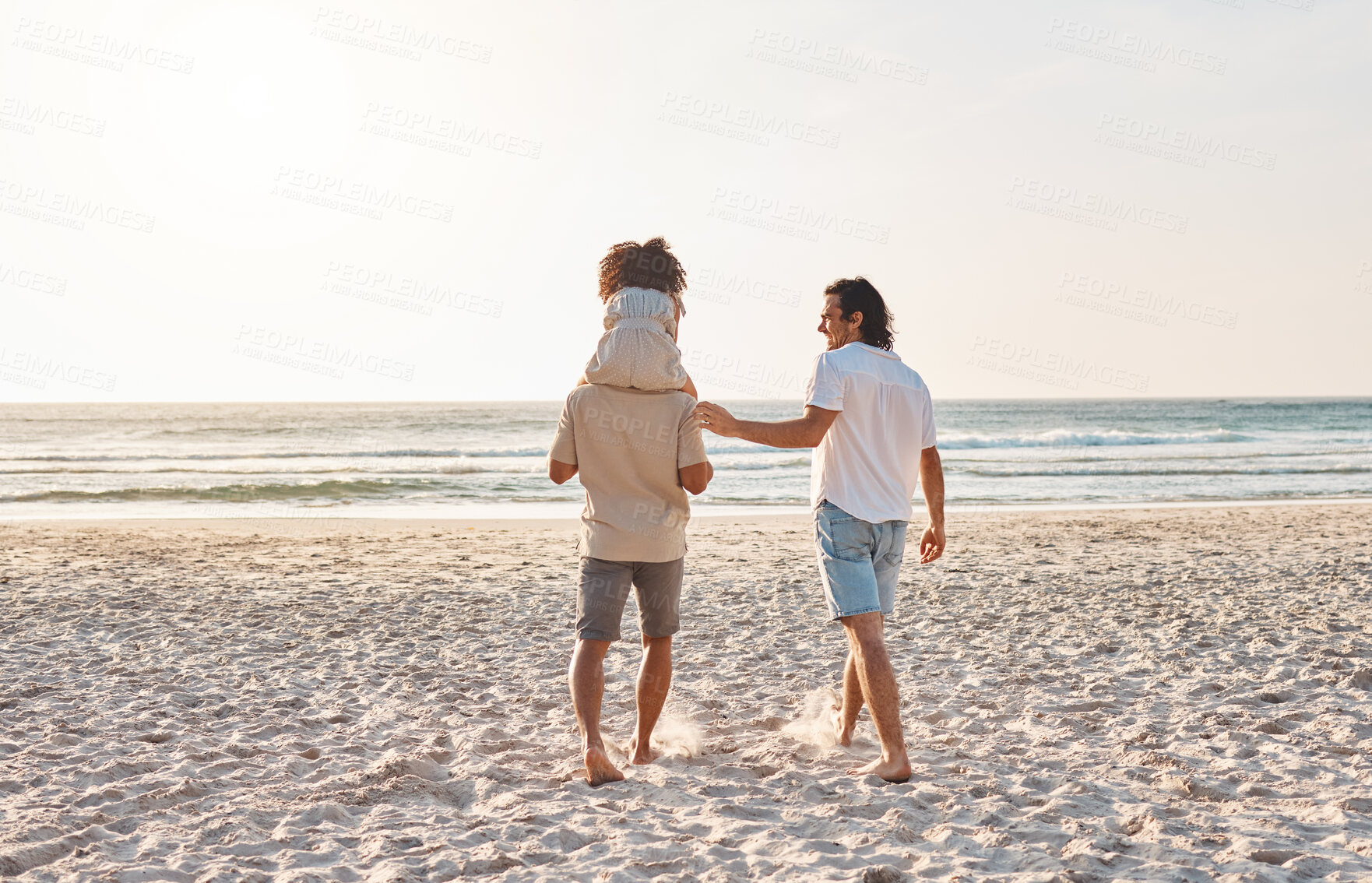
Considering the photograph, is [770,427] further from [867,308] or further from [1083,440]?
[1083,440]

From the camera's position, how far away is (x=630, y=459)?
3109mm

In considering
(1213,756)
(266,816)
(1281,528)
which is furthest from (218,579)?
(1281,528)

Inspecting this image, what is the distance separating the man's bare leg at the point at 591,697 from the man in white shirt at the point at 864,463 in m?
0.86

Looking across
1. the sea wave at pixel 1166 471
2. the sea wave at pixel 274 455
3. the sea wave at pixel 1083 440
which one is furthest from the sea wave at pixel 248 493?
the sea wave at pixel 1083 440

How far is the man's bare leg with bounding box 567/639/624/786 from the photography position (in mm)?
3207

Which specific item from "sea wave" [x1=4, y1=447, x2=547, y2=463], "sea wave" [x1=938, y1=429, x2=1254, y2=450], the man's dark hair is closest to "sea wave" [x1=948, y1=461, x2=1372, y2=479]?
"sea wave" [x1=938, y1=429, x2=1254, y2=450]

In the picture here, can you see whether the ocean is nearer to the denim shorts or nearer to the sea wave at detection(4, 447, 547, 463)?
the sea wave at detection(4, 447, 547, 463)

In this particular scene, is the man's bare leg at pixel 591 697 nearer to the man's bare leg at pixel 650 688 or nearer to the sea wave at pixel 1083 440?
the man's bare leg at pixel 650 688

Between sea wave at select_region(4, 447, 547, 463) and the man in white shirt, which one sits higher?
the man in white shirt

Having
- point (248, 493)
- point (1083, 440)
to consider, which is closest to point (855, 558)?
point (248, 493)

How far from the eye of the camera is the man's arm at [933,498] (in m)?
3.40

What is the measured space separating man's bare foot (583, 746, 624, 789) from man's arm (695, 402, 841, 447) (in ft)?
4.06

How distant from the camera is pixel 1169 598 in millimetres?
6590

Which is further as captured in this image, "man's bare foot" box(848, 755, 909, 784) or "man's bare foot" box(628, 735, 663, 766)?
"man's bare foot" box(628, 735, 663, 766)
